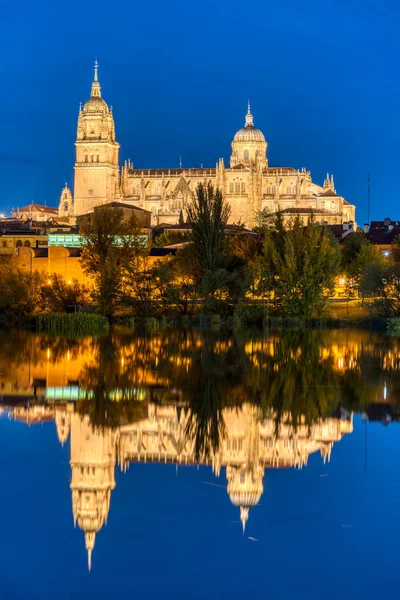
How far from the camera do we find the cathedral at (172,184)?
85.1 meters

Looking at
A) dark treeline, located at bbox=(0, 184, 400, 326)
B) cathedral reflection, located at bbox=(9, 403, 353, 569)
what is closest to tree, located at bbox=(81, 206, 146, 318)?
dark treeline, located at bbox=(0, 184, 400, 326)

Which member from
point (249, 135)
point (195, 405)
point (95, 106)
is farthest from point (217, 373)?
point (249, 135)

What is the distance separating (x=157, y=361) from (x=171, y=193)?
223ft

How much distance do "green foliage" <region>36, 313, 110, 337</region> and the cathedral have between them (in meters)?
49.5

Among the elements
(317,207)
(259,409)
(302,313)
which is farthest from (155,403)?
(317,207)

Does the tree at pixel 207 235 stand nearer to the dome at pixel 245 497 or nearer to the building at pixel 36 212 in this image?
the dome at pixel 245 497

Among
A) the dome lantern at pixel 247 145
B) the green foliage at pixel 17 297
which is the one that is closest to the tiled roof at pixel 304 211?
the dome lantern at pixel 247 145

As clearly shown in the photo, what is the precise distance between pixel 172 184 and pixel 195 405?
75993 millimetres

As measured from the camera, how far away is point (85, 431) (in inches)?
424

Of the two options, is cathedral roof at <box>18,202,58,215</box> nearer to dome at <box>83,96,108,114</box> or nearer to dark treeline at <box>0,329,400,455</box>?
dome at <box>83,96,108,114</box>

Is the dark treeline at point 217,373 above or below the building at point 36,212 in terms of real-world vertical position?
below

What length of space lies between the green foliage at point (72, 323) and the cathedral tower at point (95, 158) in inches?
2083

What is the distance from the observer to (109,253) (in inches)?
1506

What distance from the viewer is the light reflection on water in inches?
352
